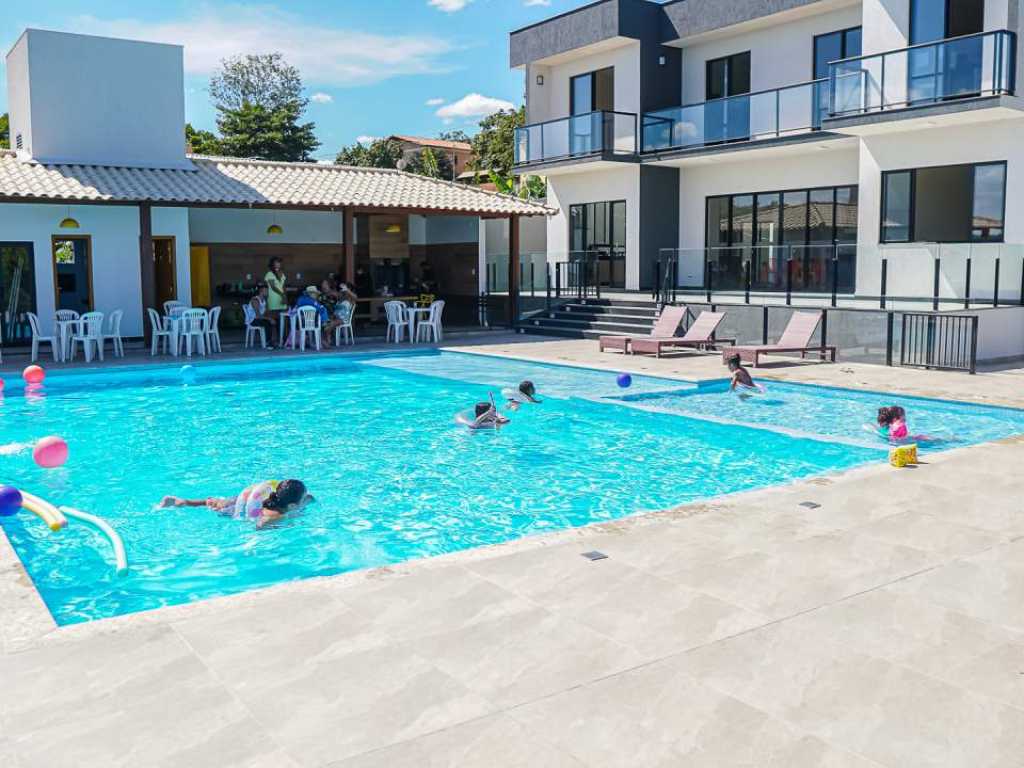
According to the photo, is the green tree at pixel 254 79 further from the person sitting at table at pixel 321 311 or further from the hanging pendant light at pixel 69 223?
the person sitting at table at pixel 321 311

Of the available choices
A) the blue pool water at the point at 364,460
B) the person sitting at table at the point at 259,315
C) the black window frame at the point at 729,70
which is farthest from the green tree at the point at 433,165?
the blue pool water at the point at 364,460

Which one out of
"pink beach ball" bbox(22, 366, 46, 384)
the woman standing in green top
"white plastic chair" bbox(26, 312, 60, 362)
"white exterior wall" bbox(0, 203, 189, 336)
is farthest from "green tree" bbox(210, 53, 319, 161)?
"pink beach ball" bbox(22, 366, 46, 384)

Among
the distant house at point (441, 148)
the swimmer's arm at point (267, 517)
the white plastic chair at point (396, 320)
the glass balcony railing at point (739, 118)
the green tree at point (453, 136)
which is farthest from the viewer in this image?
the green tree at point (453, 136)

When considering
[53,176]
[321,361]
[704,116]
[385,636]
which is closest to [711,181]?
[704,116]

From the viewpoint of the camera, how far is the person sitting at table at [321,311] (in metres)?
19.3

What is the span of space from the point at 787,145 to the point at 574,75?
7846mm

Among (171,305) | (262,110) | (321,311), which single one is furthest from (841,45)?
(262,110)

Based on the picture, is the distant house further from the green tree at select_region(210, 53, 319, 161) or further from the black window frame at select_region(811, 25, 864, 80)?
the black window frame at select_region(811, 25, 864, 80)

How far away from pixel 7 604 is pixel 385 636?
1991 mm

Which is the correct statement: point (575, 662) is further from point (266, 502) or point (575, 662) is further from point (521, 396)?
point (521, 396)

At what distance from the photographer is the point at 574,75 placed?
26.5 m

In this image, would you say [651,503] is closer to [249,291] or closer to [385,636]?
[385,636]

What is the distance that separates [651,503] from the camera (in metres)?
8.27

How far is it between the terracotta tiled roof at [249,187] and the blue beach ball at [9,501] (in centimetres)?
1103
